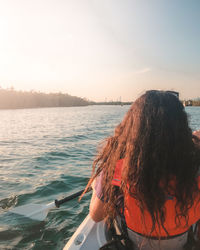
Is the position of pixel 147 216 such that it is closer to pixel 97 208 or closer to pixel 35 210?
pixel 97 208

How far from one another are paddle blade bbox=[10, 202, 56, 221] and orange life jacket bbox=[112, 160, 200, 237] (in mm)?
2608

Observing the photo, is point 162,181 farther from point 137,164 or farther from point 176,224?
point 176,224

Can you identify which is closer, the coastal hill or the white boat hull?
the white boat hull

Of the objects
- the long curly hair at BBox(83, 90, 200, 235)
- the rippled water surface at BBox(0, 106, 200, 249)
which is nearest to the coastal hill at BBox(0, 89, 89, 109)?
the rippled water surface at BBox(0, 106, 200, 249)

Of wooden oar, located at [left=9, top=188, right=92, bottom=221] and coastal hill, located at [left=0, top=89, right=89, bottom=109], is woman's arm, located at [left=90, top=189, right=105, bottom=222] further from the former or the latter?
coastal hill, located at [left=0, top=89, right=89, bottom=109]

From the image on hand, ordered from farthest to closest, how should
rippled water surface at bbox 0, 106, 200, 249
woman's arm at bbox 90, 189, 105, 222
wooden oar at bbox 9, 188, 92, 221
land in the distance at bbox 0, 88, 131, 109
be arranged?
land in the distance at bbox 0, 88, 131, 109 < wooden oar at bbox 9, 188, 92, 221 < rippled water surface at bbox 0, 106, 200, 249 < woman's arm at bbox 90, 189, 105, 222

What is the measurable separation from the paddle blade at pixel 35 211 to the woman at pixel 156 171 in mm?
2616

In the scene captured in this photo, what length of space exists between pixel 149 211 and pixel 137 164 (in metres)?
0.36

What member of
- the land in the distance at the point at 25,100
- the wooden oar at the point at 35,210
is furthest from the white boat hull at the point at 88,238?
the land in the distance at the point at 25,100

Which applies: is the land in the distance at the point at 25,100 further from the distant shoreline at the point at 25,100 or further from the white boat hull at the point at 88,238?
the white boat hull at the point at 88,238

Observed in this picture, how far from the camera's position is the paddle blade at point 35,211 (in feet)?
12.4

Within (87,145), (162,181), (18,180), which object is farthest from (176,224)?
(87,145)

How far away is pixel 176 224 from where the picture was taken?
153 centimetres

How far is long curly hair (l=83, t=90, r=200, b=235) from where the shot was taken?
1411 millimetres
